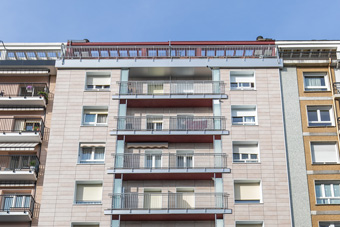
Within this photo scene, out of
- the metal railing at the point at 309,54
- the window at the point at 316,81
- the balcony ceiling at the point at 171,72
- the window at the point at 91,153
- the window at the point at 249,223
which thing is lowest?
the window at the point at 249,223

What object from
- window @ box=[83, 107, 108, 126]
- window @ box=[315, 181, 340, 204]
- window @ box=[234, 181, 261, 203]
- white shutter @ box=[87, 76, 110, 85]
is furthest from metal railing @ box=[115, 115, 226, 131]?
window @ box=[315, 181, 340, 204]

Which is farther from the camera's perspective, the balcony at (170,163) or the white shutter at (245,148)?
the white shutter at (245,148)

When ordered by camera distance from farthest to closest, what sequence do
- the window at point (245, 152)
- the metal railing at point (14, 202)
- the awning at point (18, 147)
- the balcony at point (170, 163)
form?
the awning at point (18, 147)
the window at point (245, 152)
the metal railing at point (14, 202)
the balcony at point (170, 163)

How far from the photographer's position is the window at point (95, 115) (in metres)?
32.3

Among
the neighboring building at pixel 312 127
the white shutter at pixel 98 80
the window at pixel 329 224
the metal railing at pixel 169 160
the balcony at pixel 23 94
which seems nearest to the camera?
the window at pixel 329 224

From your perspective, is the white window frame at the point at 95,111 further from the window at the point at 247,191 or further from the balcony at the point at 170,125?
the window at the point at 247,191

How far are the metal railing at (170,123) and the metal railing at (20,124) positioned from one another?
491 cm

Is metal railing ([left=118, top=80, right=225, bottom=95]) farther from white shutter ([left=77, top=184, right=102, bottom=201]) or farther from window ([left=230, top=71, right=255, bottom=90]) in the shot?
white shutter ([left=77, top=184, right=102, bottom=201])

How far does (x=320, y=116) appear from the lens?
105 ft

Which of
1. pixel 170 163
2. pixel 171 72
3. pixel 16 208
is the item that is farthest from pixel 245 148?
pixel 16 208

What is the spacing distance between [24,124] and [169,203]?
1004cm

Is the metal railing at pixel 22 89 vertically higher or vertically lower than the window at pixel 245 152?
higher

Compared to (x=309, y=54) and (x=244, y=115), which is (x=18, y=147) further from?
(x=309, y=54)

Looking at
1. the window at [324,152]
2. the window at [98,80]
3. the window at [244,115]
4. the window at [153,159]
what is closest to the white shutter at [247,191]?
the window at [324,152]
